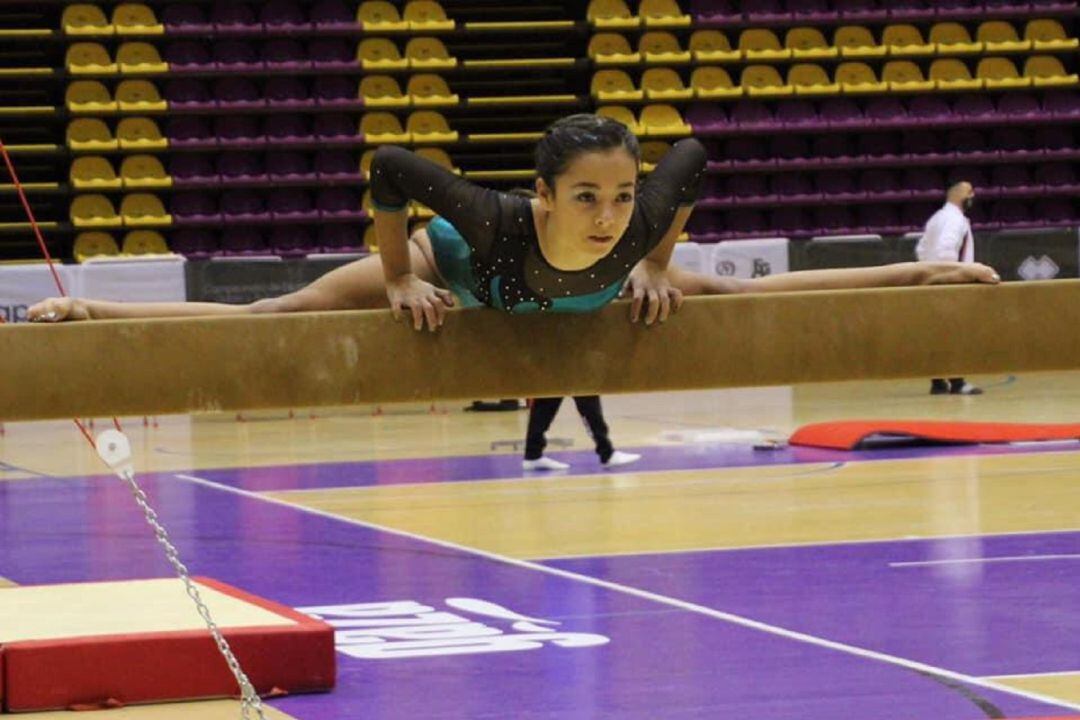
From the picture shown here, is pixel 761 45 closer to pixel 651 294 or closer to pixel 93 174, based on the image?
pixel 93 174

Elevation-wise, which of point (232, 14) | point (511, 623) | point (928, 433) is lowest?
point (511, 623)

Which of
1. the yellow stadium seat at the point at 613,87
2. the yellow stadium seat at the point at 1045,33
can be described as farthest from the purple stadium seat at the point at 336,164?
the yellow stadium seat at the point at 1045,33

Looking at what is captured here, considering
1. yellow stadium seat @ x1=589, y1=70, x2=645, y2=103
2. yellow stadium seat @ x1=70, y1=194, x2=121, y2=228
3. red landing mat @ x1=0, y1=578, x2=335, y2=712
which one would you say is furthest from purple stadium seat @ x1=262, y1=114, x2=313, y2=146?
red landing mat @ x1=0, y1=578, x2=335, y2=712

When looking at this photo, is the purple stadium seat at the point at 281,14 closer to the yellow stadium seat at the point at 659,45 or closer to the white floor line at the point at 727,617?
the yellow stadium seat at the point at 659,45

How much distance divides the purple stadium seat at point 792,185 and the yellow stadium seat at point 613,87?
1542 mm

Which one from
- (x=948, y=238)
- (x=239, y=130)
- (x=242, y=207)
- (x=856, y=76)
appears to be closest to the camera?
(x=948, y=238)

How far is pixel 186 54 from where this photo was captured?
16281mm

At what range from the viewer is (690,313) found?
434 cm

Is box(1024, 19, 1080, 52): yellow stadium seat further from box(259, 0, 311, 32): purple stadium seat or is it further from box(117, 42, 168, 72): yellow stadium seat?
box(117, 42, 168, 72): yellow stadium seat

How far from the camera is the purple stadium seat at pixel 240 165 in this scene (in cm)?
1619

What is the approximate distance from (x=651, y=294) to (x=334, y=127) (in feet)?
41.2

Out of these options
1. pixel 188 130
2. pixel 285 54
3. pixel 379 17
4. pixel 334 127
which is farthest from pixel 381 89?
pixel 188 130

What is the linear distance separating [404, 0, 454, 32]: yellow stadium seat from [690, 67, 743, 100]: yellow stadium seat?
7.58 ft

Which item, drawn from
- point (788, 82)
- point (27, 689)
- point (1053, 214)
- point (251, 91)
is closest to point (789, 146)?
point (788, 82)
